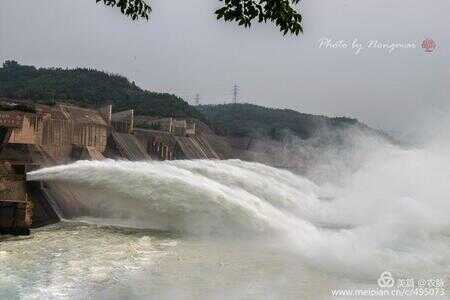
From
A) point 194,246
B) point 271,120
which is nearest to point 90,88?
point 271,120

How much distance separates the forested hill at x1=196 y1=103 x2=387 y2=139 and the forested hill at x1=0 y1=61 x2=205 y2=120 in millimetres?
12009

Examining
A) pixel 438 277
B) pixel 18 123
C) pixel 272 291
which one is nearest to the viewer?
pixel 272 291

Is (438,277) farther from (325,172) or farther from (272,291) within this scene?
(325,172)

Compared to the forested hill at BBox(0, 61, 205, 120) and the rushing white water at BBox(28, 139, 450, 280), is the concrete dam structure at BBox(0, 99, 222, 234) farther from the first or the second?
the forested hill at BBox(0, 61, 205, 120)

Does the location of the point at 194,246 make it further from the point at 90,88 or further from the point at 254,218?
the point at 90,88

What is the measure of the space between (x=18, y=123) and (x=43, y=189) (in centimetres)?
428

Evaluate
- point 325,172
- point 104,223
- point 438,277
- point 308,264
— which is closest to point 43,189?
point 104,223

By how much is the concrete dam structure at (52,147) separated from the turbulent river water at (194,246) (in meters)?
0.61

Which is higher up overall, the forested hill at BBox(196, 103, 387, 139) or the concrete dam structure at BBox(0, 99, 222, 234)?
the forested hill at BBox(196, 103, 387, 139)

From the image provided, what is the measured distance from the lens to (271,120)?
110 metres

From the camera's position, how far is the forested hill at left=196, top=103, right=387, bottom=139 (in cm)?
9187

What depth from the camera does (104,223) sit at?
14492 mm

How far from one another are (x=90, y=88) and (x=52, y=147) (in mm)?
63442

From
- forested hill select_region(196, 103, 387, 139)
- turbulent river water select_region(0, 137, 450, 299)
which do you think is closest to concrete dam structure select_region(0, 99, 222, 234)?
turbulent river water select_region(0, 137, 450, 299)
